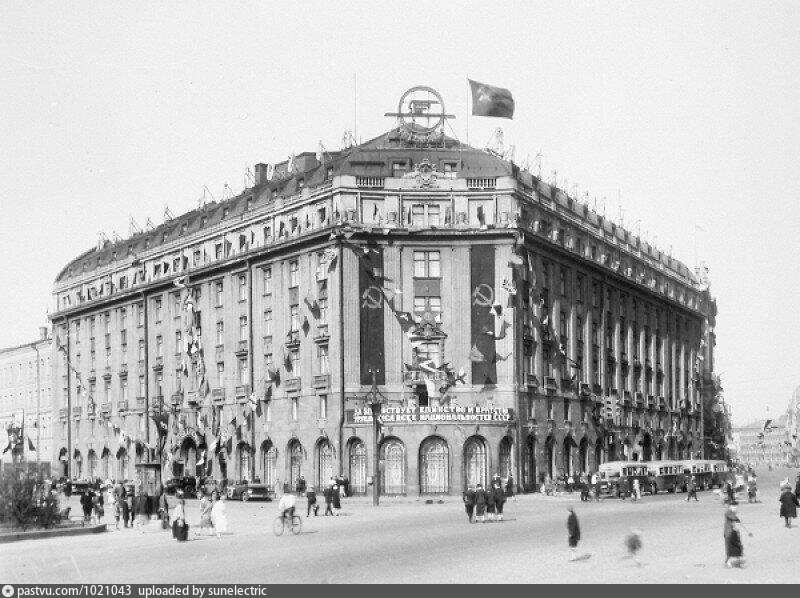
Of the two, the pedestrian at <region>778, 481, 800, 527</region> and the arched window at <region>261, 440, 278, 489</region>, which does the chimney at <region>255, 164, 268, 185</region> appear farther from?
the pedestrian at <region>778, 481, 800, 527</region>

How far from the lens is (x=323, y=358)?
8162 centimetres

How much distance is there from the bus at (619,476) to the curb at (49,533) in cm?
3884

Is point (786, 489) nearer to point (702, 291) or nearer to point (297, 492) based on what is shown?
point (297, 492)

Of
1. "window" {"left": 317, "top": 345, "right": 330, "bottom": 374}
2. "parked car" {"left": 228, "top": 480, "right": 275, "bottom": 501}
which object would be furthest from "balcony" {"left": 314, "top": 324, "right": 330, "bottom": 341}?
"parked car" {"left": 228, "top": 480, "right": 275, "bottom": 501}

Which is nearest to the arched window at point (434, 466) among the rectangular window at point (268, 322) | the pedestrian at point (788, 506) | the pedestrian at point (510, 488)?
the pedestrian at point (510, 488)

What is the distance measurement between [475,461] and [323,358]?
12655 mm

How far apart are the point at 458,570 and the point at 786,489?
744 inches

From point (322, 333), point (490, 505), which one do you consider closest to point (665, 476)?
point (322, 333)

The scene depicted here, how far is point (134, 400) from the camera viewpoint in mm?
105000

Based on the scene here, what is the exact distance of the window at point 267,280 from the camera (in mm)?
88250

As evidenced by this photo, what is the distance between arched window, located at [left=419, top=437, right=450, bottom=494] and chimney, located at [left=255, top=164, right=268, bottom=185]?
1342 inches

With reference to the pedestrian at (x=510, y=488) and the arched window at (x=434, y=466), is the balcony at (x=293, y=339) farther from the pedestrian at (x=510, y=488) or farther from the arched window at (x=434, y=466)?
the pedestrian at (x=510, y=488)

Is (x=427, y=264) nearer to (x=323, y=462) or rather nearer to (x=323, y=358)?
(x=323, y=358)
